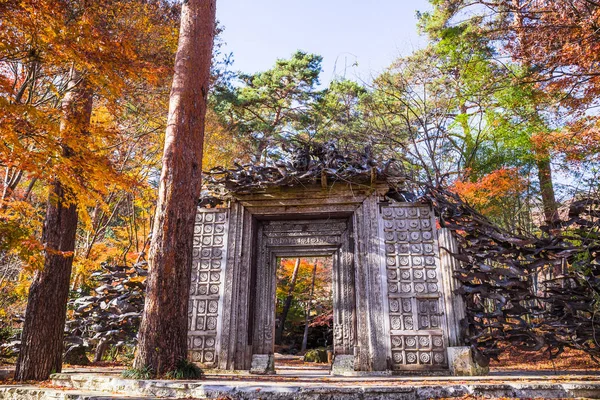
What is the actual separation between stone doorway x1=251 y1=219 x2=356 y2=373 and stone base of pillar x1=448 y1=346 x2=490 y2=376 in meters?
2.01

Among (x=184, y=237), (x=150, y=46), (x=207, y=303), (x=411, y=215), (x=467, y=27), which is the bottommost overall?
(x=207, y=303)

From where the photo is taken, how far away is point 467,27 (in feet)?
41.7

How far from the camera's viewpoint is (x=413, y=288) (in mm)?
7766

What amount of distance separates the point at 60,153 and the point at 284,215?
4390 mm

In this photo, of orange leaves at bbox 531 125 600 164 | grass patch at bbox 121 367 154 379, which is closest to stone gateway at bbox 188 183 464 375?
grass patch at bbox 121 367 154 379

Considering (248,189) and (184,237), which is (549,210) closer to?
(248,189)

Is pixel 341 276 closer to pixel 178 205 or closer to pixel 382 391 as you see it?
pixel 178 205

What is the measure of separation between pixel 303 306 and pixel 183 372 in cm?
1432

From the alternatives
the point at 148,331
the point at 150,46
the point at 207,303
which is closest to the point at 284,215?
the point at 207,303

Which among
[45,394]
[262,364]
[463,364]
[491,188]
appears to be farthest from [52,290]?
[491,188]

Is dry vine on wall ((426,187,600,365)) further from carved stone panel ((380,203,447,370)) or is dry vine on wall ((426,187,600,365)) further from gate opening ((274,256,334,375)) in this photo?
gate opening ((274,256,334,375))

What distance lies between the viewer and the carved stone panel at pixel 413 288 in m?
7.42

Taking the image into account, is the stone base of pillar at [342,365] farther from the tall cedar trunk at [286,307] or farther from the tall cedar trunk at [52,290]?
the tall cedar trunk at [286,307]

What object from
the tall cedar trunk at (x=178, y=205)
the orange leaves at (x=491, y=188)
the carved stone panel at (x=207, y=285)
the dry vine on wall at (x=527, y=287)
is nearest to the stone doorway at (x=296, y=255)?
the carved stone panel at (x=207, y=285)
